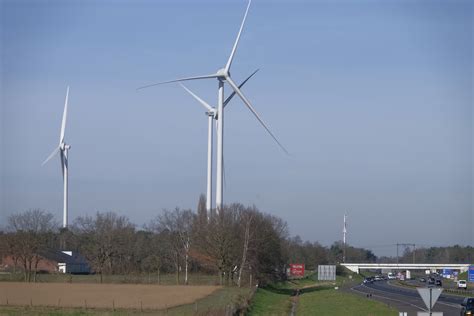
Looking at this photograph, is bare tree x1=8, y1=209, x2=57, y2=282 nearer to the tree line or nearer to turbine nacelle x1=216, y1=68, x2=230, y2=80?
the tree line

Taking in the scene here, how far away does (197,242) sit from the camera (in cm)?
10062

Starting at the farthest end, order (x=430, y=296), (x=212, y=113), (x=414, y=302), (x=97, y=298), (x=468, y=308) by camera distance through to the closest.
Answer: (x=212, y=113) < (x=414, y=302) < (x=97, y=298) < (x=468, y=308) < (x=430, y=296)

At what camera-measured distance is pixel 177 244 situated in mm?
118688

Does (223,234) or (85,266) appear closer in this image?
(223,234)

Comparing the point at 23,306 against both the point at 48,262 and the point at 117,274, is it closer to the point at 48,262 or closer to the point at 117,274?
the point at 117,274

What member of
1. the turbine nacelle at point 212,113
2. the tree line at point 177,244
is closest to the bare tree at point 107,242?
the tree line at point 177,244

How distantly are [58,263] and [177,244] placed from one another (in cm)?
2210

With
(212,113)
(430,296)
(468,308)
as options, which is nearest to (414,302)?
(468,308)

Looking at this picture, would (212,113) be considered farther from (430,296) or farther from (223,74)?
(430,296)

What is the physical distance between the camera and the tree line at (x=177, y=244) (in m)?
97.3

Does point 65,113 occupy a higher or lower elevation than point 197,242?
higher

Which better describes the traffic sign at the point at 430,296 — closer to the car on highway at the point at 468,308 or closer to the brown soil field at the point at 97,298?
the car on highway at the point at 468,308

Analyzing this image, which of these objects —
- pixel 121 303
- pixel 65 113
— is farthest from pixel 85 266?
pixel 121 303

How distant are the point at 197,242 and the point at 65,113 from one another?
2392 centimetres
